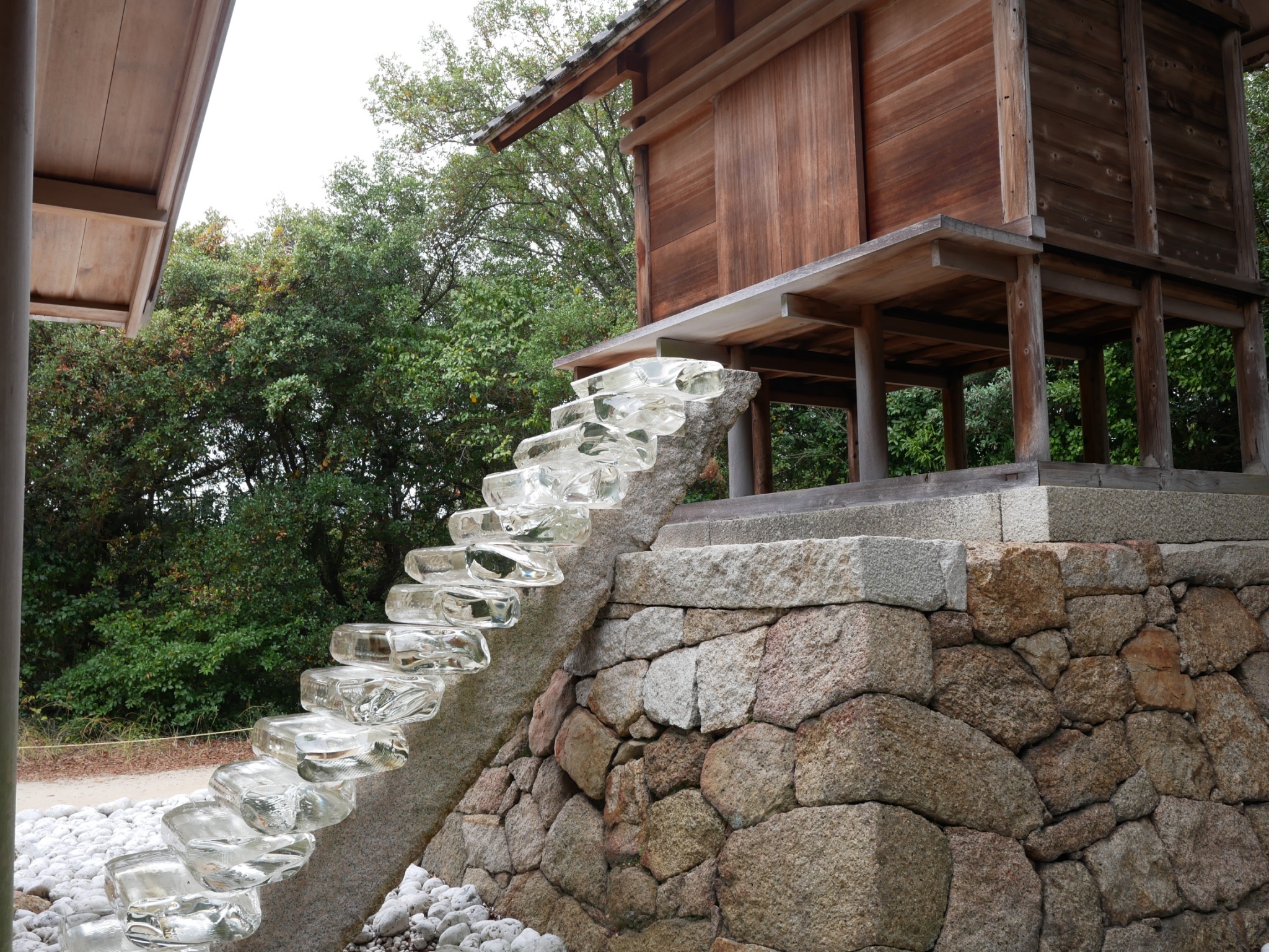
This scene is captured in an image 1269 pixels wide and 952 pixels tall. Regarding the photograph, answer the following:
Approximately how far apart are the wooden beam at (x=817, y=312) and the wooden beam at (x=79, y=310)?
3.39 m

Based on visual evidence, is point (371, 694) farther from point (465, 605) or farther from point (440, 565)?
point (440, 565)

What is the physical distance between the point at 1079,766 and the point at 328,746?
2147 millimetres

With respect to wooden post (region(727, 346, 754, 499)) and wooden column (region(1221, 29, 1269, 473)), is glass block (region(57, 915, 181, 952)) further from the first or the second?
wooden column (region(1221, 29, 1269, 473))

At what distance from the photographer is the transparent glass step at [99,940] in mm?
2387

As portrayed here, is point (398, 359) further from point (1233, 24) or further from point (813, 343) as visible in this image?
point (1233, 24)

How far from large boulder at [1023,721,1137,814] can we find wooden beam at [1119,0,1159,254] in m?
2.38

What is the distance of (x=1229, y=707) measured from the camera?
346cm

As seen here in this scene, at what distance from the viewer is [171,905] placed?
2.31 m

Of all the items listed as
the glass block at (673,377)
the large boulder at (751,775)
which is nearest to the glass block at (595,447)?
the glass block at (673,377)

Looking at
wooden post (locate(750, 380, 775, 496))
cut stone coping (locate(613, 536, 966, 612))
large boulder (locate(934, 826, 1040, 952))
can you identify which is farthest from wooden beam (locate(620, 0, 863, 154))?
large boulder (locate(934, 826, 1040, 952))

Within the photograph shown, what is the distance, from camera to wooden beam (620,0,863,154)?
4.71 m

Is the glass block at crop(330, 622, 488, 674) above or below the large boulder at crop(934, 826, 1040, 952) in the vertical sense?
above

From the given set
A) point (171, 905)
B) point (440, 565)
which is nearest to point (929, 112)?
point (440, 565)

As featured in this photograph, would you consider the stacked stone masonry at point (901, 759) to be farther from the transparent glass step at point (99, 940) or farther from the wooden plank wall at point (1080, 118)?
the wooden plank wall at point (1080, 118)
